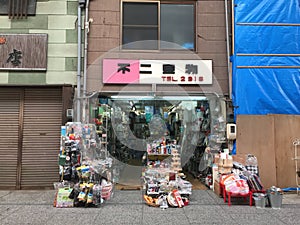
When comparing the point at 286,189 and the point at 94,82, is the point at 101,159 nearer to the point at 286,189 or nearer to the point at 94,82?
the point at 94,82

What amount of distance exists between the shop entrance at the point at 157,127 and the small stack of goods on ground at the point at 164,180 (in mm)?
320

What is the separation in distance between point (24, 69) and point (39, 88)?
0.65 m

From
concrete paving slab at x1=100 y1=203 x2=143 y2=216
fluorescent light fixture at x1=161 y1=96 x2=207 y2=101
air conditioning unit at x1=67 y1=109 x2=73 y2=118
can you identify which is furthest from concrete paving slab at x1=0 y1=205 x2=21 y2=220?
fluorescent light fixture at x1=161 y1=96 x2=207 y2=101

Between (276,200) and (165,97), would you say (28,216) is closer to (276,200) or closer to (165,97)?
(165,97)

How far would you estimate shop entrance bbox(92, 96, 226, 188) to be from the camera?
8.20 meters

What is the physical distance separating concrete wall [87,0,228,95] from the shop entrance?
0.52 meters

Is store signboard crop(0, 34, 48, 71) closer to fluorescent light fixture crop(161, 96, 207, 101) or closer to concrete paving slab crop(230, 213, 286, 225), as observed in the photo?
fluorescent light fixture crop(161, 96, 207, 101)

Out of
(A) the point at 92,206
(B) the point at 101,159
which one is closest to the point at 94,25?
(B) the point at 101,159

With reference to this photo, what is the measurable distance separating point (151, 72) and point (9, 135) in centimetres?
445

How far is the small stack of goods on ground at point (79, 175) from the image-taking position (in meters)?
5.98

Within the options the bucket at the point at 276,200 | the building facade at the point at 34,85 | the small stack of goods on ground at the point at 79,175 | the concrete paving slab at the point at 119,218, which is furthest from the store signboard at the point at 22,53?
the bucket at the point at 276,200

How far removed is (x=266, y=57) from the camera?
7684mm

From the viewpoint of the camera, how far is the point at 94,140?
7.40 meters

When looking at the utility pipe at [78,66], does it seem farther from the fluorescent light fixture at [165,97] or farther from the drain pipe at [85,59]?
the fluorescent light fixture at [165,97]
